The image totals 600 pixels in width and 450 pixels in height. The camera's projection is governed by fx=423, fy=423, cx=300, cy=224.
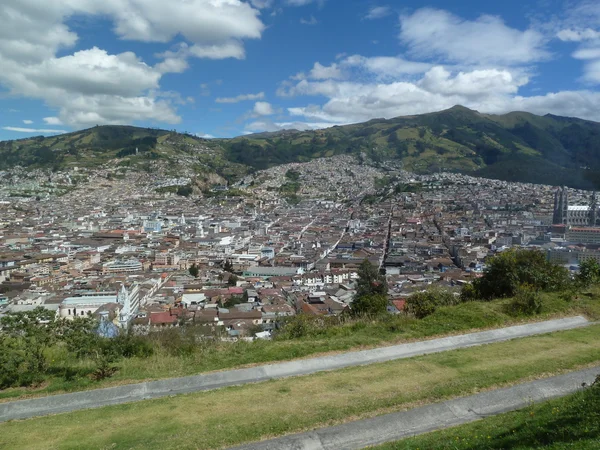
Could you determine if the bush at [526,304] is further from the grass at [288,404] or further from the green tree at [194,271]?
the green tree at [194,271]

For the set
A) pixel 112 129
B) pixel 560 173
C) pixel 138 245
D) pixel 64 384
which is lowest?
pixel 138 245

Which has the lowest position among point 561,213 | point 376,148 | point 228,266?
point 228,266

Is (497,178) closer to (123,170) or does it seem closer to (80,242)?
(80,242)

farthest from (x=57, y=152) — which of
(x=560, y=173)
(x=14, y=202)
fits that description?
(x=560, y=173)

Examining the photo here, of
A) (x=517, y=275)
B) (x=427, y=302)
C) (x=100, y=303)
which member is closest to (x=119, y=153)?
(x=100, y=303)

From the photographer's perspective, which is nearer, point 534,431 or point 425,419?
point 534,431

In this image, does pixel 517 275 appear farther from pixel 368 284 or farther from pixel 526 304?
pixel 368 284
